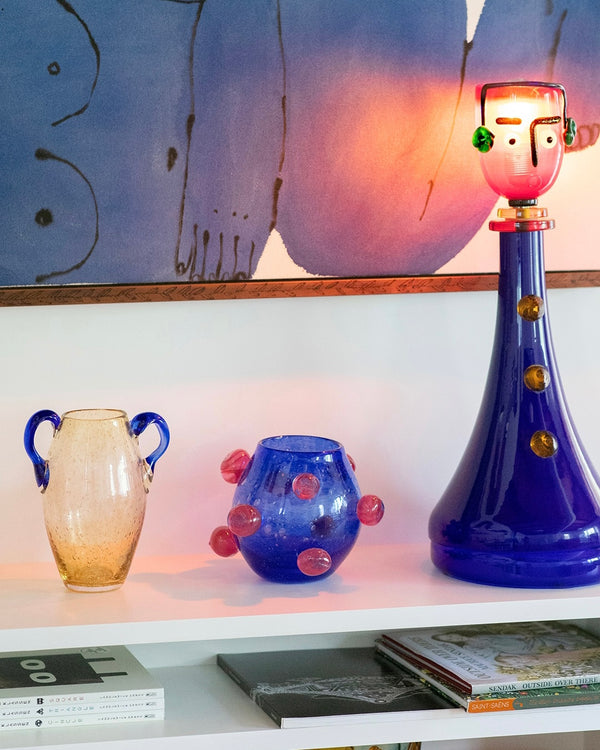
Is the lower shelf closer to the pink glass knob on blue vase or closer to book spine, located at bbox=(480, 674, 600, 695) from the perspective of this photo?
book spine, located at bbox=(480, 674, 600, 695)

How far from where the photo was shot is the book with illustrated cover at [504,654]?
3.62ft

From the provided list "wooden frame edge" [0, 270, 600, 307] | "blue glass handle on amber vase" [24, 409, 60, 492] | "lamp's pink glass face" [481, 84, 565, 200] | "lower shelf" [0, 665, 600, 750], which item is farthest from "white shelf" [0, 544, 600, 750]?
"lamp's pink glass face" [481, 84, 565, 200]

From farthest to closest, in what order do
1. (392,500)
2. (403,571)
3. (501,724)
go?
(392,500), (403,571), (501,724)

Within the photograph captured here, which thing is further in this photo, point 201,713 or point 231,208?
point 231,208

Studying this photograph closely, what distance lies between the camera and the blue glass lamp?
3.67ft

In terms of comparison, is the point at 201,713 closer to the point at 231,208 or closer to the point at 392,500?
the point at 392,500

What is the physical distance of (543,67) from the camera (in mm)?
1275

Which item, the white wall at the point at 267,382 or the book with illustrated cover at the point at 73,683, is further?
the white wall at the point at 267,382

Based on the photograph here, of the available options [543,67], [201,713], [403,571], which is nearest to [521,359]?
[403,571]

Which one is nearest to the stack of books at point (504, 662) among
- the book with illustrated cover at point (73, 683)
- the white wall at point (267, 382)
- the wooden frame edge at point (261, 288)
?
the white wall at point (267, 382)

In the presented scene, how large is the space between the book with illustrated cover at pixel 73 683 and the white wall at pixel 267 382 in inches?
5.6

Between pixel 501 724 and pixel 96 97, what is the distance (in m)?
0.82

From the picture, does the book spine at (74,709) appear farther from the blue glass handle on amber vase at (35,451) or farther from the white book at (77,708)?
the blue glass handle on amber vase at (35,451)

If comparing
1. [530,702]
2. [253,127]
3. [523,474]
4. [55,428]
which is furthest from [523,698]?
[253,127]
